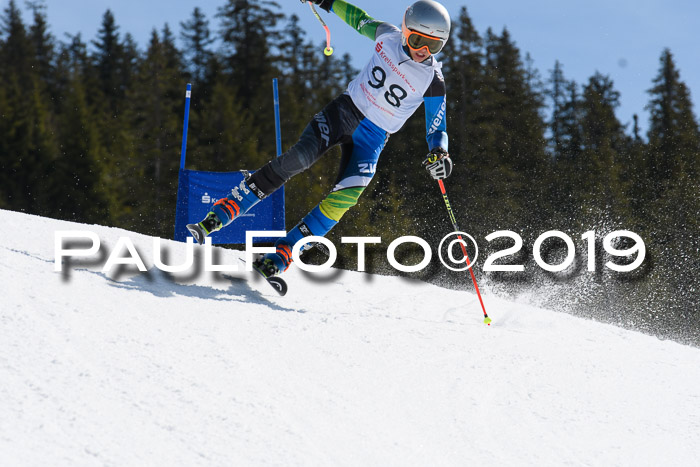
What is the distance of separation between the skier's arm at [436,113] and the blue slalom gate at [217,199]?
4197 millimetres

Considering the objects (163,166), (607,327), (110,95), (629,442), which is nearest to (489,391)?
(629,442)

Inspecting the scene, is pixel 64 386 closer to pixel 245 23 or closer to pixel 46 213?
pixel 46 213

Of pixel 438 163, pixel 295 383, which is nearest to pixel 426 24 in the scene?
pixel 438 163

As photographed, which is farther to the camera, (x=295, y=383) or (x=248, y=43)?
(x=248, y=43)

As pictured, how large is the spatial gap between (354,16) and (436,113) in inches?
37.0

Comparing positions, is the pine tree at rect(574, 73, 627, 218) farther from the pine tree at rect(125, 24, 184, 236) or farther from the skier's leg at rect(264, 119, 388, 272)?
the skier's leg at rect(264, 119, 388, 272)

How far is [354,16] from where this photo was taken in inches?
173

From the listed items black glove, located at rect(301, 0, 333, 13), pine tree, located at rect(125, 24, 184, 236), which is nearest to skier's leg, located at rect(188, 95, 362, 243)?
black glove, located at rect(301, 0, 333, 13)

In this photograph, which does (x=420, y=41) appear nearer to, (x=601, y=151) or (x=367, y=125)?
(x=367, y=125)

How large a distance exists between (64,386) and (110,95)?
40.3m

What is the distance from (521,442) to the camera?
226cm

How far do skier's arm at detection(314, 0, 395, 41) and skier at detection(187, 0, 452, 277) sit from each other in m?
0.02

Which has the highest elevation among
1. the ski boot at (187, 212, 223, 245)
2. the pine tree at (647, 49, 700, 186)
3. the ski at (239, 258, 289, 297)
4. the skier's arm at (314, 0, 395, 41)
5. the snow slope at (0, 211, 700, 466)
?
the pine tree at (647, 49, 700, 186)

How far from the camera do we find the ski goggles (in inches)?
149
